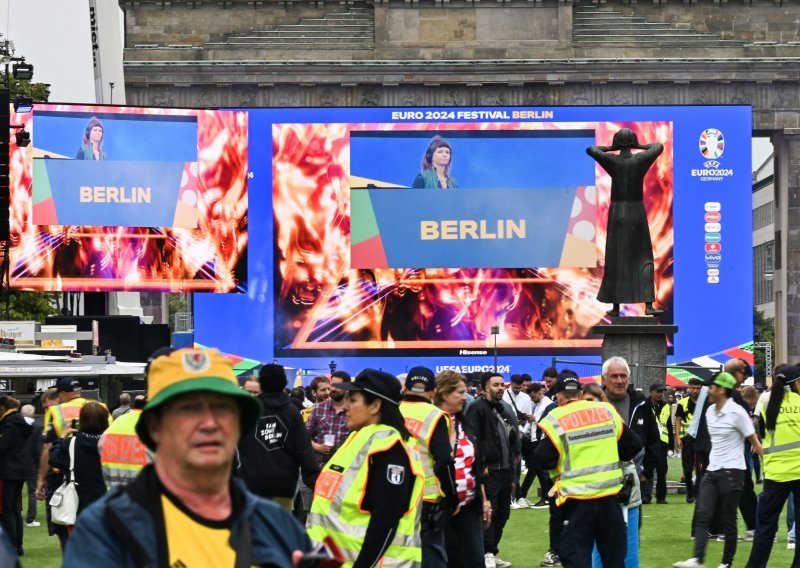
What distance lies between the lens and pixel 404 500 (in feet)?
23.8

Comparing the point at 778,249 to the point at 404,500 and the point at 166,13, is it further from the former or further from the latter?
the point at 404,500

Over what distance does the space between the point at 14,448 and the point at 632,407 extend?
20.6 ft

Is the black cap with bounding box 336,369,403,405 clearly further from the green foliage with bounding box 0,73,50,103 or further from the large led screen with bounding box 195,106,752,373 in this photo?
the green foliage with bounding box 0,73,50,103

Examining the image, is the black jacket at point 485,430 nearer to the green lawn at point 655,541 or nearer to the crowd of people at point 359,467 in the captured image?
the crowd of people at point 359,467

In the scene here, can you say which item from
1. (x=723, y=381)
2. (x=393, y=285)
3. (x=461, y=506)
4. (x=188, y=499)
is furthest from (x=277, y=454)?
(x=393, y=285)

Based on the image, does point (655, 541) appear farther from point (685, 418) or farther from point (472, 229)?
point (472, 229)

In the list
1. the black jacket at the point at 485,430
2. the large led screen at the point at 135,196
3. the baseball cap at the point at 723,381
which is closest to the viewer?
the baseball cap at the point at 723,381

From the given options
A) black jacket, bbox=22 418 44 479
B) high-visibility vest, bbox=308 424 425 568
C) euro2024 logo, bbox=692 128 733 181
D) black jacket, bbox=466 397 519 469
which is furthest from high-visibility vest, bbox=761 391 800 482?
euro2024 logo, bbox=692 128 733 181

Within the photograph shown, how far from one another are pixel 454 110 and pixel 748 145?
689 centimetres

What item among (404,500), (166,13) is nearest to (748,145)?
(166,13)

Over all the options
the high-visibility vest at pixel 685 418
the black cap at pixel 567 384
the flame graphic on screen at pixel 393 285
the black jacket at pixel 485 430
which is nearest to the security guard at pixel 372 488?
the black cap at pixel 567 384

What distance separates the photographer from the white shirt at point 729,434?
13203 millimetres

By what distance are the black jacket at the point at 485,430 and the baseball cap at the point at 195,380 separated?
9.57 metres

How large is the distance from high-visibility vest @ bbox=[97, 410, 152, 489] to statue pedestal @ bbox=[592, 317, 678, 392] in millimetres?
12989
